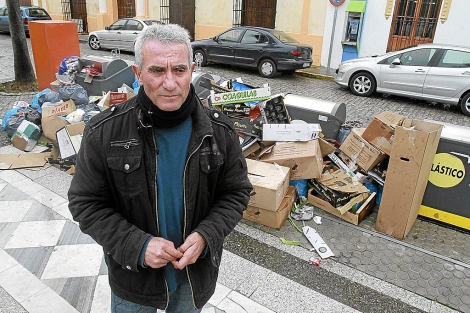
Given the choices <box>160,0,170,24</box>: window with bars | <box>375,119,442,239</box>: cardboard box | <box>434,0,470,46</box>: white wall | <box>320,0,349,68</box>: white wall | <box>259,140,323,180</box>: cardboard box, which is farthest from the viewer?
<box>160,0,170,24</box>: window with bars

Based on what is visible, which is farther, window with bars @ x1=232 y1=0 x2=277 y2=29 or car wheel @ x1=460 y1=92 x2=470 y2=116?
window with bars @ x1=232 y1=0 x2=277 y2=29

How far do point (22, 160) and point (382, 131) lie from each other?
4619mm

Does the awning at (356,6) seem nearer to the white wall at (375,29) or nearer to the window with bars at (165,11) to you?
the white wall at (375,29)

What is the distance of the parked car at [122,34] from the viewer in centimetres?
1362

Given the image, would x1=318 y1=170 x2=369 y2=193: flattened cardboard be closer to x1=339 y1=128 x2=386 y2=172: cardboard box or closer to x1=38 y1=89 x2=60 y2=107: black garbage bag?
x1=339 y1=128 x2=386 y2=172: cardboard box

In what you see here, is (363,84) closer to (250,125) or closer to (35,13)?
(250,125)

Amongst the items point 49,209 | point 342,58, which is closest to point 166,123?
point 49,209

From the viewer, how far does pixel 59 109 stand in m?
5.45

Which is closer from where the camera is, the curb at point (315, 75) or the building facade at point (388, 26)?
the building facade at point (388, 26)

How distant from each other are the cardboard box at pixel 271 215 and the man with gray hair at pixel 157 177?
2182 mm

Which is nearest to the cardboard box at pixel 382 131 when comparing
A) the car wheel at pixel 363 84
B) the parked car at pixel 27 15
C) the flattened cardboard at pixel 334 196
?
the flattened cardboard at pixel 334 196

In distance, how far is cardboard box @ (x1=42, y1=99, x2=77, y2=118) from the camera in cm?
538

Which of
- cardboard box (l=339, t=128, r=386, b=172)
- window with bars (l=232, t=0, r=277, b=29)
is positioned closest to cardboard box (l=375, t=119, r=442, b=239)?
cardboard box (l=339, t=128, r=386, b=172)

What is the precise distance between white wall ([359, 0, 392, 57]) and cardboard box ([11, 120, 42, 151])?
10478 mm
